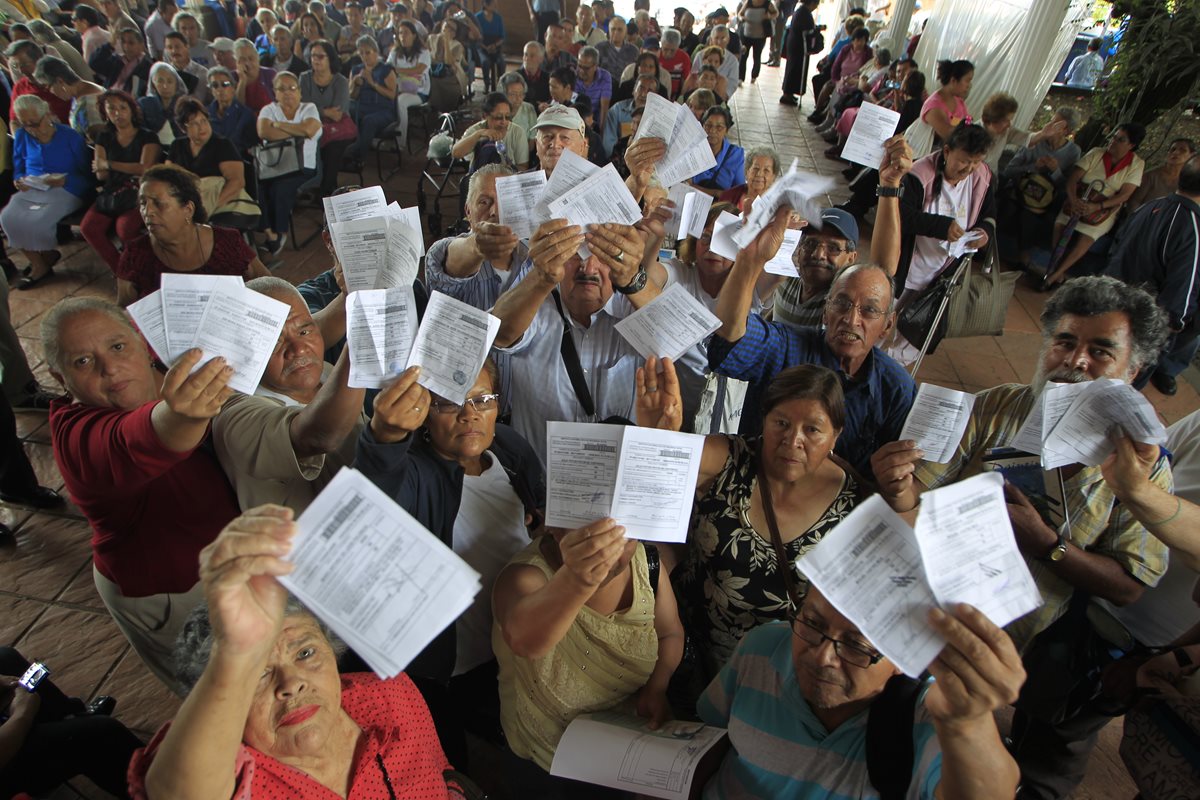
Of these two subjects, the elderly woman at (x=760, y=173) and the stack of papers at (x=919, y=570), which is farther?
the elderly woman at (x=760, y=173)

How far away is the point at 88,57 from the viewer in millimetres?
7617

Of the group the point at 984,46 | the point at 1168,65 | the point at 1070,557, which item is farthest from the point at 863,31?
the point at 1070,557

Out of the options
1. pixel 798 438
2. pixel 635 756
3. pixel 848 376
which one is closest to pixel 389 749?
pixel 635 756

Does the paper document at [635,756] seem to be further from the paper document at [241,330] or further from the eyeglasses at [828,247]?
the eyeglasses at [828,247]

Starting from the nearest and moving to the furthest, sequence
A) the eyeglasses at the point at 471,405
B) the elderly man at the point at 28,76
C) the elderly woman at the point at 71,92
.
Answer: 1. the eyeglasses at the point at 471,405
2. the elderly woman at the point at 71,92
3. the elderly man at the point at 28,76

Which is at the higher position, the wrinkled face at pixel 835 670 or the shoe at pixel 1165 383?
the wrinkled face at pixel 835 670

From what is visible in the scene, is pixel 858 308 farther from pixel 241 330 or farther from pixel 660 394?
pixel 241 330

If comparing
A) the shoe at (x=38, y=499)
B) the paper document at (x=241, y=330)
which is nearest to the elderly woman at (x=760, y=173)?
the paper document at (x=241, y=330)

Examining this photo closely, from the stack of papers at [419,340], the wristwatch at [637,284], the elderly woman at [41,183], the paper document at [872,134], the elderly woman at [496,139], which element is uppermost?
the paper document at [872,134]

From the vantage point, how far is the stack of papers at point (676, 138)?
276 cm

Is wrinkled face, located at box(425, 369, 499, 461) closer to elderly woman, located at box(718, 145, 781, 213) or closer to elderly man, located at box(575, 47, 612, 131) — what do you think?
elderly woman, located at box(718, 145, 781, 213)

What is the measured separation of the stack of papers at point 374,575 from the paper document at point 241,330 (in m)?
0.63

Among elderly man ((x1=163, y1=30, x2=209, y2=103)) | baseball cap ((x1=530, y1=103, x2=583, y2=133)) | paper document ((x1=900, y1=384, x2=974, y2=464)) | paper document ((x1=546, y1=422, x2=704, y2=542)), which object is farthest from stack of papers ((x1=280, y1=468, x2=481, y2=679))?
elderly man ((x1=163, y1=30, x2=209, y2=103))

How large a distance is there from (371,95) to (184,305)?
7308 mm
